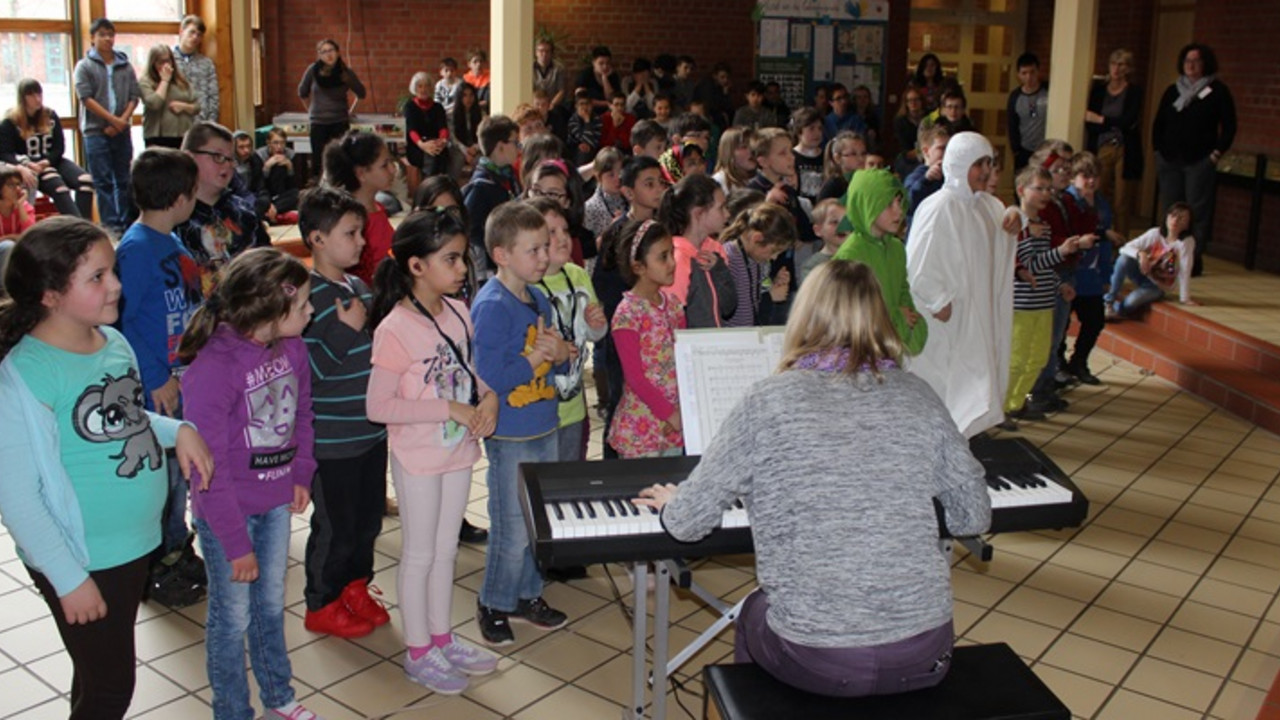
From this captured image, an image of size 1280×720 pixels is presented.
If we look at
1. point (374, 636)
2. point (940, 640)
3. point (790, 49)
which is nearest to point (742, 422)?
point (940, 640)

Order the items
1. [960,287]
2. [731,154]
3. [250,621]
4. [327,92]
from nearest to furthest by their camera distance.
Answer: [250,621] < [960,287] < [731,154] < [327,92]

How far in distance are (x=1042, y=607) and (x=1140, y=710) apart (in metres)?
0.72

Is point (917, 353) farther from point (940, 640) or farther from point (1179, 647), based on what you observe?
point (940, 640)

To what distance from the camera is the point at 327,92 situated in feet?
39.5

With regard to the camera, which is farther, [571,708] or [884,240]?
[884,240]

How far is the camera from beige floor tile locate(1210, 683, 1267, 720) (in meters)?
3.78

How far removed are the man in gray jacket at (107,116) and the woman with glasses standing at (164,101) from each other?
7.5 inches

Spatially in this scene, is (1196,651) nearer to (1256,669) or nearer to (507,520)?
(1256,669)

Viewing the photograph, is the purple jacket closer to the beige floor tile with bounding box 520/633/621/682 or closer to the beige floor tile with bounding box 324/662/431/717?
the beige floor tile with bounding box 324/662/431/717

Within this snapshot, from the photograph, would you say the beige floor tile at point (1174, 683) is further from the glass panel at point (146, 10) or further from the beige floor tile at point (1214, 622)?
the glass panel at point (146, 10)

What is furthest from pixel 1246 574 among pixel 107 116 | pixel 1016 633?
pixel 107 116

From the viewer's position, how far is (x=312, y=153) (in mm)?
12680

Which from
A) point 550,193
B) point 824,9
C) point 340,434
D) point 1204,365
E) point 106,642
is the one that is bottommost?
point 1204,365

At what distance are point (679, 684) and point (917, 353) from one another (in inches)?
80.7
